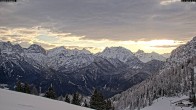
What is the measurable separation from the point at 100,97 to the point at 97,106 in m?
1.31

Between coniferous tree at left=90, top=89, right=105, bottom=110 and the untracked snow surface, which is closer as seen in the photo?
the untracked snow surface

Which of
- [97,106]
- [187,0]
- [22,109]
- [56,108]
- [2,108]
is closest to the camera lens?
[2,108]

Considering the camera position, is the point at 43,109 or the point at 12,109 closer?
the point at 12,109

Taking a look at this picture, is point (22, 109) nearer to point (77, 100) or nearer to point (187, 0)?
point (187, 0)

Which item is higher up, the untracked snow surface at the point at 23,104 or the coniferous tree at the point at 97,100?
the untracked snow surface at the point at 23,104

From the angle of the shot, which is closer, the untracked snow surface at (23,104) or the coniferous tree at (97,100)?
the untracked snow surface at (23,104)

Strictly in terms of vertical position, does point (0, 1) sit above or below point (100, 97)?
above

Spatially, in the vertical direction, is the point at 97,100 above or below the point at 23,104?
below

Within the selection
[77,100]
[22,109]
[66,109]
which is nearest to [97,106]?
[77,100]

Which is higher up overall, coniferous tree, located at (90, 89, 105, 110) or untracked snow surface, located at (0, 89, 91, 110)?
untracked snow surface, located at (0, 89, 91, 110)

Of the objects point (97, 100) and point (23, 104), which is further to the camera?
point (97, 100)

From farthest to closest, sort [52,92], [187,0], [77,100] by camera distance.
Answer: [77,100] → [52,92] → [187,0]

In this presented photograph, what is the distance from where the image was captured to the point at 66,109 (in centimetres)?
1194

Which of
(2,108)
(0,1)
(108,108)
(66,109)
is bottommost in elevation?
(108,108)
